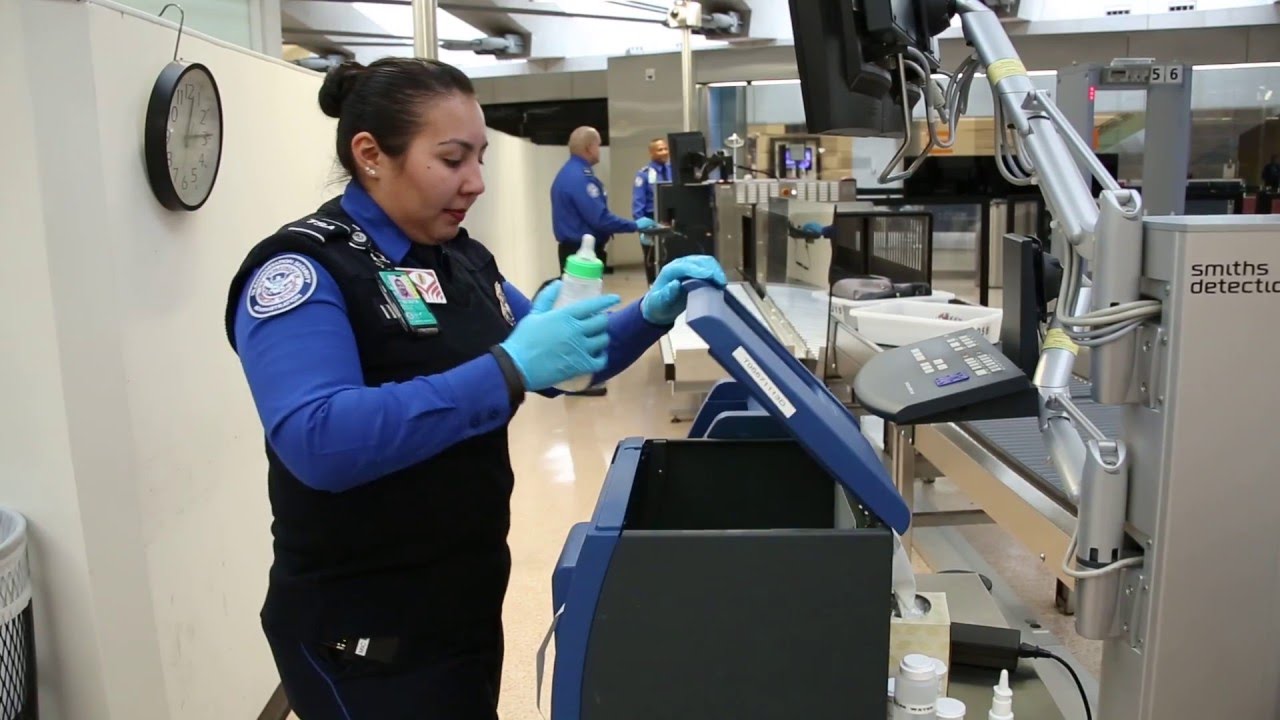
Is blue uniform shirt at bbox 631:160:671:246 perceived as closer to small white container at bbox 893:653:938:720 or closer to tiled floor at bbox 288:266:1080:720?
tiled floor at bbox 288:266:1080:720

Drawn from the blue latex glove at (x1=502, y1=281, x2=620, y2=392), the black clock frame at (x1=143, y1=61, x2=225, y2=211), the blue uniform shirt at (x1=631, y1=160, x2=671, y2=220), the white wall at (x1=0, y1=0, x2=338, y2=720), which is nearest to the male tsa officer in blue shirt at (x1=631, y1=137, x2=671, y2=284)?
the blue uniform shirt at (x1=631, y1=160, x2=671, y2=220)

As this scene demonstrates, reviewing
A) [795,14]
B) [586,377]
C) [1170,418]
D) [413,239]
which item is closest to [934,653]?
[1170,418]

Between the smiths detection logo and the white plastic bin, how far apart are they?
60.1 inches

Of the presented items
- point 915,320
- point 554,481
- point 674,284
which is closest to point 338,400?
point 674,284

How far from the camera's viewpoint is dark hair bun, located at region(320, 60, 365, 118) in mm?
1423

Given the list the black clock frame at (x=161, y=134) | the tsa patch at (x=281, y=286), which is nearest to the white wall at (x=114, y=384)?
the black clock frame at (x=161, y=134)

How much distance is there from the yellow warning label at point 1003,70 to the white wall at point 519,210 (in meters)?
5.36

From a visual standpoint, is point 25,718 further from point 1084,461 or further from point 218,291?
point 1084,461

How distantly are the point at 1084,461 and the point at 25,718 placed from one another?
1.80m

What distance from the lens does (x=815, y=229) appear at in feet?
14.4

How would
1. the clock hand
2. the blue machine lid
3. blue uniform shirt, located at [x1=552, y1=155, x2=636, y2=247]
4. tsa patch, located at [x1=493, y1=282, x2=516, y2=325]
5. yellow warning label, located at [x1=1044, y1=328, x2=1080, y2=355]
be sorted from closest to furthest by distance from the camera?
the blue machine lid < yellow warning label, located at [x1=1044, y1=328, x2=1080, y2=355] < tsa patch, located at [x1=493, y1=282, x2=516, y2=325] < the clock hand < blue uniform shirt, located at [x1=552, y1=155, x2=636, y2=247]

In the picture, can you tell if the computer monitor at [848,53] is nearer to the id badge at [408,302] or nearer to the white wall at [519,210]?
the id badge at [408,302]

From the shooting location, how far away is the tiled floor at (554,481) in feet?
9.82

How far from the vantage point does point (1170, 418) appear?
93cm
